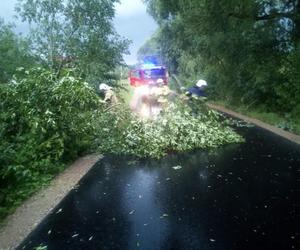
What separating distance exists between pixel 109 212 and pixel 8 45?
11695 mm

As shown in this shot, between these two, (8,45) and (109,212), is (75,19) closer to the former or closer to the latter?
(8,45)

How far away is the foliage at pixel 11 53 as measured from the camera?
16.3m

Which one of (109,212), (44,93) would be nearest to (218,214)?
(109,212)

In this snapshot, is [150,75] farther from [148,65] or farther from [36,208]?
[36,208]

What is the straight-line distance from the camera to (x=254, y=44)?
64.4 ft

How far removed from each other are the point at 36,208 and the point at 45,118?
3512 mm

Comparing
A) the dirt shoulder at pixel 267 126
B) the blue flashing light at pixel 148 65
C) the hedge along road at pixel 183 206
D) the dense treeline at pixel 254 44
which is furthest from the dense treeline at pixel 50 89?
the blue flashing light at pixel 148 65

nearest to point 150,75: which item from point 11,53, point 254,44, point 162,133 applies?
point 254,44

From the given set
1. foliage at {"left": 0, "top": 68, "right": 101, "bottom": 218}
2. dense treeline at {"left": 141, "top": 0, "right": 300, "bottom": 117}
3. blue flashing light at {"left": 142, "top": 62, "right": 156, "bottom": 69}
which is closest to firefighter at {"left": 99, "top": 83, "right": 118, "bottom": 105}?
dense treeline at {"left": 141, "top": 0, "right": 300, "bottom": 117}

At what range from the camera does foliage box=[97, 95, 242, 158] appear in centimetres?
1259

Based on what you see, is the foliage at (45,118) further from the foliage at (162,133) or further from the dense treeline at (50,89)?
the foliage at (162,133)

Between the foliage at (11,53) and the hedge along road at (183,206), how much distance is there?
727 centimetres

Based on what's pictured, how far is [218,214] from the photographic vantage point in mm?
7086

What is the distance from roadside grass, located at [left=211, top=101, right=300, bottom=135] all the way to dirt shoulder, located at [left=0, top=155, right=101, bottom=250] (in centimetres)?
807
